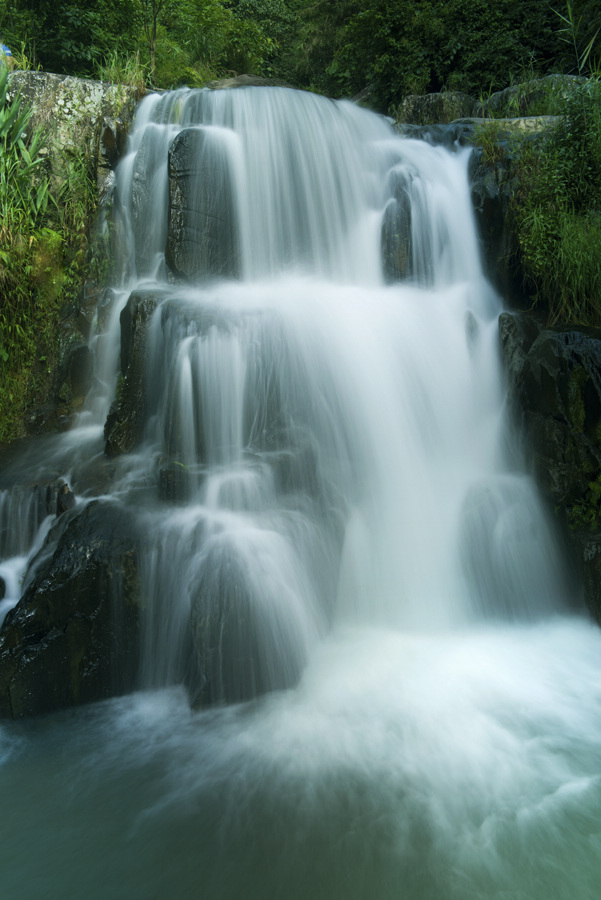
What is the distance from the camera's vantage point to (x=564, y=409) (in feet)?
15.6

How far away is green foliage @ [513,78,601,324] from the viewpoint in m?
5.31

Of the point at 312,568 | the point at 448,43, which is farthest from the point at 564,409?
the point at 448,43

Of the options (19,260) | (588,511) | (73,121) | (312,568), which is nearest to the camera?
(312,568)

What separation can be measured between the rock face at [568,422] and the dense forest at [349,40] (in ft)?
17.1

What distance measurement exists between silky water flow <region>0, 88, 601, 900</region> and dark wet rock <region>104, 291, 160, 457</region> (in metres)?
0.09

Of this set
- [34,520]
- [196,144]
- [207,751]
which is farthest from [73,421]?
[207,751]

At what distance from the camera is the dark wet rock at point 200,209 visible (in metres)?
6.02

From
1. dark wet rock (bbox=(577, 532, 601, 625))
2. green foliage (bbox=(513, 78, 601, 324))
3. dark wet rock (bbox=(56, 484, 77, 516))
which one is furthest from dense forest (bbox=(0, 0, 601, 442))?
dark wet rock (bbox=(577, 532, 601, 625))

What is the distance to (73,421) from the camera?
5707 mm

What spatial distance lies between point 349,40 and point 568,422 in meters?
9.95

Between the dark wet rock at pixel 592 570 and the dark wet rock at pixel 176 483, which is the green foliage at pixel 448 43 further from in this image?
the dark wet rock at pixel 176 483

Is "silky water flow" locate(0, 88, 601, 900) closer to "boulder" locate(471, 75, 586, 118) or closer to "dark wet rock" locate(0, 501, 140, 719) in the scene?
"dark wet rock" locate(0, 501, 140, 719)

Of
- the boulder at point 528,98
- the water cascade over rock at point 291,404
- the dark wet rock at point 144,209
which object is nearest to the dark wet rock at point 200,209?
the water cascade over rock at point 291,404

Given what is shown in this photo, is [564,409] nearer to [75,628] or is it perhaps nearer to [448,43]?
[75,628]
